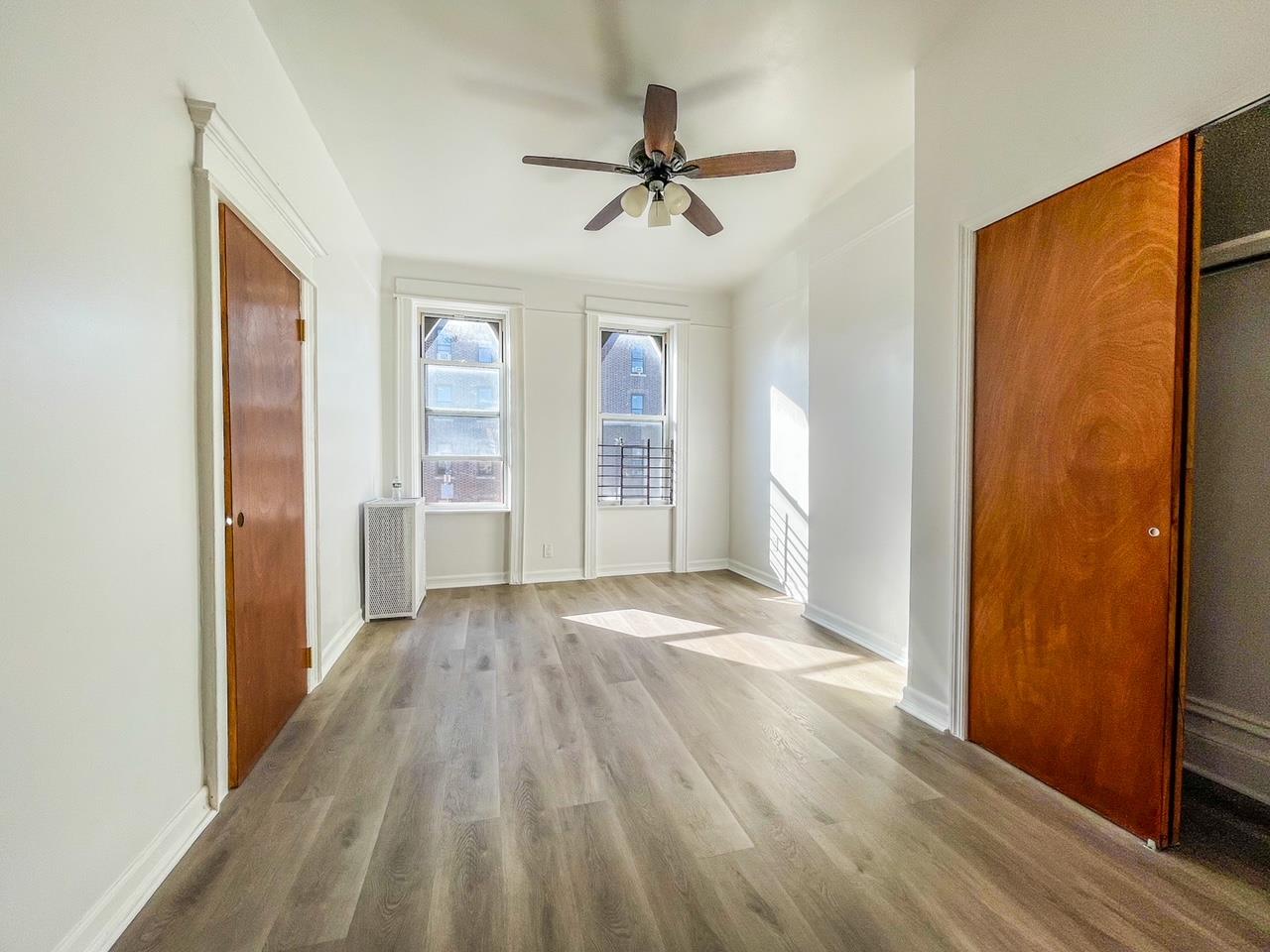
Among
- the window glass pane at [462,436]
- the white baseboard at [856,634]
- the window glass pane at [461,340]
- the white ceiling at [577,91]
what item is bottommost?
the white baseboard at [856,634]

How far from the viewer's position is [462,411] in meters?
4.35

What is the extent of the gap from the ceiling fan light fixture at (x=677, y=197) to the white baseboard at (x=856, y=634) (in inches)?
102

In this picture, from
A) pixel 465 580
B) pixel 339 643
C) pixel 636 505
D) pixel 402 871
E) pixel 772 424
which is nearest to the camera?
pixel 402 871

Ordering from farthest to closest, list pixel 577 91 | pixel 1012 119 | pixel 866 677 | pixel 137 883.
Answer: pixel 866 677 < pixel 577 91 < pixel 1012 119 < pixel 137 883

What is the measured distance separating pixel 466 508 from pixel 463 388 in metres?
1.08

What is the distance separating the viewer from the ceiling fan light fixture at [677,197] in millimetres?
2367

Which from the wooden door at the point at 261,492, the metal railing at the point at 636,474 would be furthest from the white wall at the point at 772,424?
the wooden door at the point at 261,492

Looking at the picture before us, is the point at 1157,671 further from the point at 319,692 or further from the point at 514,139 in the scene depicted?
the point at 514,139

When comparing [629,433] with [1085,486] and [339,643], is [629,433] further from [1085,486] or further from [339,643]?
[1085,486]

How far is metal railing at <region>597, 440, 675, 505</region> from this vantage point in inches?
185

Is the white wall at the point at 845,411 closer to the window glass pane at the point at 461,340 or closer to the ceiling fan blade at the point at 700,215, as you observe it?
the ceiling fan blade at the point at 700,215

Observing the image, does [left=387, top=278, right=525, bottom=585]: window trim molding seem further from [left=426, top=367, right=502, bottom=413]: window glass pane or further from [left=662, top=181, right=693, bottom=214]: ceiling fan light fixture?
[left=662, top=181, right=693, bottom=214]: ceiling fan light fixture

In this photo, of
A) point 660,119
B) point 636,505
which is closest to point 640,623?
point 636,505

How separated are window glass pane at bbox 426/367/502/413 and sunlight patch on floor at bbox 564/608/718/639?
213cm
